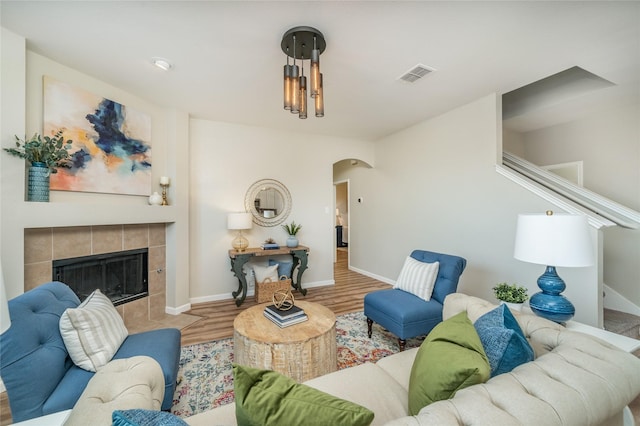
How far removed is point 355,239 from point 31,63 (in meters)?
5.03

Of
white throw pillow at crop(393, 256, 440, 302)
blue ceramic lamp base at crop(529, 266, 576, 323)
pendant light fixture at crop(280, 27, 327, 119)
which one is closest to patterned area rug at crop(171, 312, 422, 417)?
white throw pillow at crop(393, 256, 440, 302)

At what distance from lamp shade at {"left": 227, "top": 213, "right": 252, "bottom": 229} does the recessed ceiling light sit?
186 cm

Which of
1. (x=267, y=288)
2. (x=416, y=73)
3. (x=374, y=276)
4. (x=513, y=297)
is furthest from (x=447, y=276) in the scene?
(x=374, y=276)

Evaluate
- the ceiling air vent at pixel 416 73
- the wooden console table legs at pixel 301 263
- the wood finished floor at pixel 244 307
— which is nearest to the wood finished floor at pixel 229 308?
the wood finished floor at pixel 244 307

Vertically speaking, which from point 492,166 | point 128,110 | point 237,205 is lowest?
point 237,205

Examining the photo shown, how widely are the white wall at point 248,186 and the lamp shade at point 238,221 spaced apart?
352mm

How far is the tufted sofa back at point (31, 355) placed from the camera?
110cm

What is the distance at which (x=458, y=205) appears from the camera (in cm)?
342

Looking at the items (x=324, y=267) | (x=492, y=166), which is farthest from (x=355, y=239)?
(x=492, y=166)

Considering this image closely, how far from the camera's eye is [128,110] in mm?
2902

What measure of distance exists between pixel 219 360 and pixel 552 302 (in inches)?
99.1

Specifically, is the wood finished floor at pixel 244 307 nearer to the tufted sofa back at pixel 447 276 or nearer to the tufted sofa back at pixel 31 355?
the tufted sofa back at pixel 31 355

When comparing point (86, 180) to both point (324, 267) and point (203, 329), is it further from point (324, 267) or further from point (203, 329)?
point (324, 267)

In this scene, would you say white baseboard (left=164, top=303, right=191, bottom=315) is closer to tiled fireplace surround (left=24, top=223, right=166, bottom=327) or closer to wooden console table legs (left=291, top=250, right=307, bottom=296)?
tiled fireplace surround (left=24, top=223, right=166, bottom=327)
